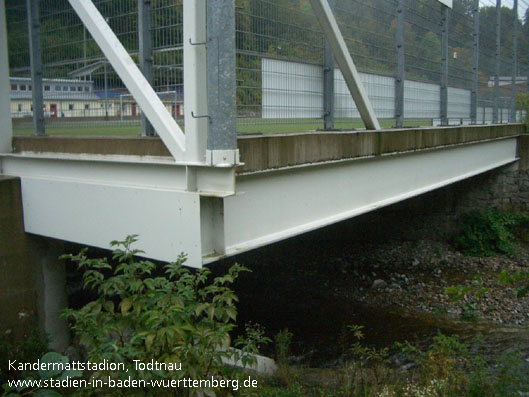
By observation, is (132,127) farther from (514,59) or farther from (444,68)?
(514,59)

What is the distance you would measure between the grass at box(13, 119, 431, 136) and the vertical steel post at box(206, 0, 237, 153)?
1.05 metres

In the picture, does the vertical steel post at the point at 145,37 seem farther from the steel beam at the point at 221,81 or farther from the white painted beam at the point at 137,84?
the steel beam at the point at 221,81

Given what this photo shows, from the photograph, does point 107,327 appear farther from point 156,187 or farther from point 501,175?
point 501,175

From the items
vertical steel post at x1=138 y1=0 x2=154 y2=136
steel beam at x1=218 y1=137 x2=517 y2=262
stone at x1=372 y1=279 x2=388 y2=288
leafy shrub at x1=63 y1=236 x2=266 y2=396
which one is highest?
vertical steel post at x1=138 y1=0 x2=154 y2=136

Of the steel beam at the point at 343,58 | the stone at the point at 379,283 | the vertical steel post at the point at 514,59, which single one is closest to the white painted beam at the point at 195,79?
the steel beam at the point at 343,58

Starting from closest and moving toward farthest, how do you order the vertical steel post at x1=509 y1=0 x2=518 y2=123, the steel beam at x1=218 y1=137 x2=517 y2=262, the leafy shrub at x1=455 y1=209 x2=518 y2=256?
the steel beam at x1=218 y1=137 x2=517 y2=262, the leafy shrub at x1=455 y1=209 x2=518 y2=256, the vertical steel post at x1=509 y1=0 x2=518 y2=123

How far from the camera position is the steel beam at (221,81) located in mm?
4016

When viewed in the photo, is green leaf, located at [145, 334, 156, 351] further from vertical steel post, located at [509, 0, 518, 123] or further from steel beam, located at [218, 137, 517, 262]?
vertical steel post, located at [509, 0, 518, 123]

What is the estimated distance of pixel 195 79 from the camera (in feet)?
13.5

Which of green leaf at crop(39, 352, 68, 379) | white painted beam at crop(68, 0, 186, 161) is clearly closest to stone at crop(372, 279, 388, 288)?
white painted beam at crop(68, 0, 186, 161)

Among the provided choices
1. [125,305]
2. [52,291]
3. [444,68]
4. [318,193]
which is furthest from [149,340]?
[444,68]

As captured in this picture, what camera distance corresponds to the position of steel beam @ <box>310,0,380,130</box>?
5.82 metres

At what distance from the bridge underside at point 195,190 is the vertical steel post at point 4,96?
0.15 meters

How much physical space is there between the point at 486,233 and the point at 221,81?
12460 millimetres
